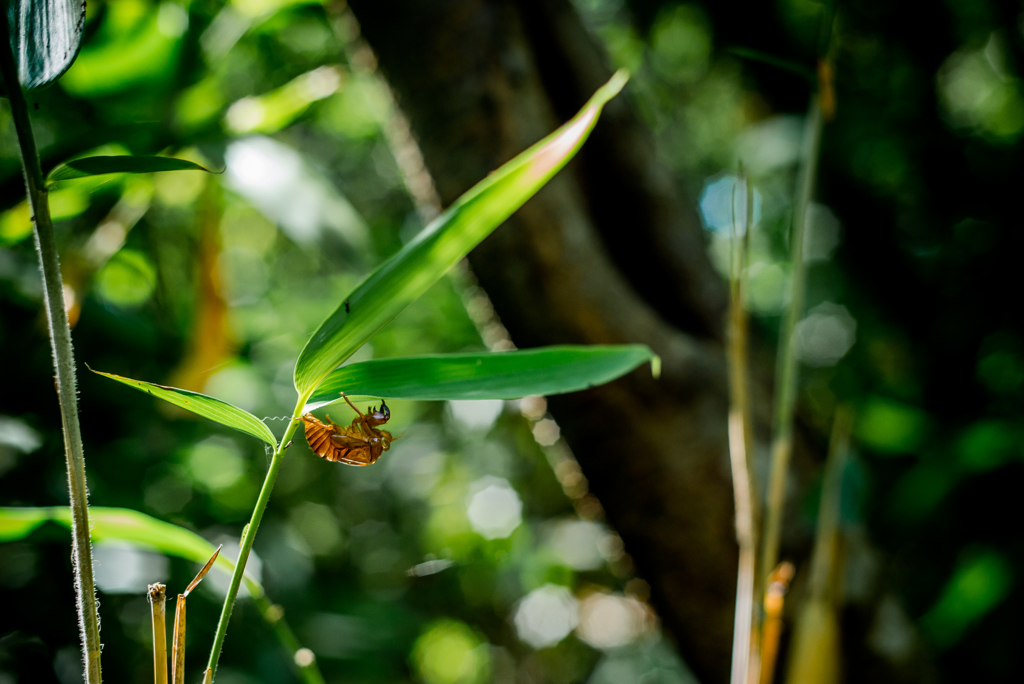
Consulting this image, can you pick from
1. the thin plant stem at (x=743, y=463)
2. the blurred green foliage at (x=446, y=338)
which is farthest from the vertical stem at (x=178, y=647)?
the thin plant stem at (x=743, y=463)

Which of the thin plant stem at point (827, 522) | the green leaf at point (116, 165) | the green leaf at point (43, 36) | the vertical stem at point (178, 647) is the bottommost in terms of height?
the vertical stem at point (178, 647)

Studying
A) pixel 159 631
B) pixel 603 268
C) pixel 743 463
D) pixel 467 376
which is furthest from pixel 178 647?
pixel 603 268

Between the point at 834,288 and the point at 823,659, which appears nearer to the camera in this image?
the point at 823,659

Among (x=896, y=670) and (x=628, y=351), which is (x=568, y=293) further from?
(x=896, y=670)

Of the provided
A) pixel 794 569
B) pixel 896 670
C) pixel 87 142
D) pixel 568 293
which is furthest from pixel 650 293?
pixel 87 142

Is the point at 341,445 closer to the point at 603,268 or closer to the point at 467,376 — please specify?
the point at 467,376

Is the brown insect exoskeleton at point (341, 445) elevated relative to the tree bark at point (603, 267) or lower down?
lower down

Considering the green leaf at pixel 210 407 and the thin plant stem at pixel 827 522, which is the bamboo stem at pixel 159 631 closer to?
the green leaf at pixel 210 407
